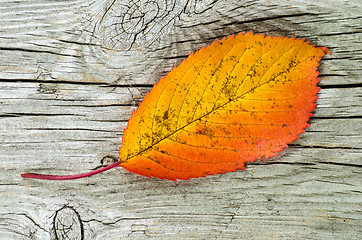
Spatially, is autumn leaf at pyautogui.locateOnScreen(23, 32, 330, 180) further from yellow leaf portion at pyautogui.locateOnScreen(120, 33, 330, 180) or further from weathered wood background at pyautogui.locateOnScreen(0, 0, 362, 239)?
weathered wood background at pyautogui.locateOnScreen(0, 0, 362, 239)

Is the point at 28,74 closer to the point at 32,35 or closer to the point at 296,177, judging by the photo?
the point at 32,35

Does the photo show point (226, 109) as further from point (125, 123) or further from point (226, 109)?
point (125, 123)

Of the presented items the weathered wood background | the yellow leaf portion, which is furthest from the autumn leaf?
the weathered wood background

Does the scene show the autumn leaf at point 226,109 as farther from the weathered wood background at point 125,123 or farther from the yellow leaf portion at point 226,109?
the weathered wood background at point 125,123

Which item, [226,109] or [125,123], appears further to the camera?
[125,123]

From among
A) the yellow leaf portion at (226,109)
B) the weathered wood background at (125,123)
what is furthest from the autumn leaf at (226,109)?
the weathered wood background at (125,123)

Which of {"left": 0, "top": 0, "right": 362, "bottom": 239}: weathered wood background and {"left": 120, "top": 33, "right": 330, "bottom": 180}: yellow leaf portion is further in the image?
{"left": 0, "top": 0, "right": 362, "bottom": 239}: weathered wood background

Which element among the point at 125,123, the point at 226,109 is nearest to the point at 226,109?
the point at 226,109

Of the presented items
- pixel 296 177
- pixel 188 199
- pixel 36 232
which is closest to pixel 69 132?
pixel 36 232
